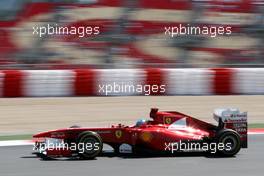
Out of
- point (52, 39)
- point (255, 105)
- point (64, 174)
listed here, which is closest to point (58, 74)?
point (52, 39)

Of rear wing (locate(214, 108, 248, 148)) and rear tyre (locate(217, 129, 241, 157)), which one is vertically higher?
rear wing (locate(214, 108, 248, 148))

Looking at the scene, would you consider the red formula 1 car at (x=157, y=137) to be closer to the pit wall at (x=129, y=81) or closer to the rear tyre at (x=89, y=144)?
the rear tyre at (x=89, y=144)

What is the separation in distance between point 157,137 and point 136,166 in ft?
1.73

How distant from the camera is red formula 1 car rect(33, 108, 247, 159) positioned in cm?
756

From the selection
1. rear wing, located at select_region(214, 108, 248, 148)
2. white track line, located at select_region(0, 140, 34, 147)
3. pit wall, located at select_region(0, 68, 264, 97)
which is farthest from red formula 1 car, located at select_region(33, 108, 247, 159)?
pit wall, located at select_region(0, 68, 264, 97)

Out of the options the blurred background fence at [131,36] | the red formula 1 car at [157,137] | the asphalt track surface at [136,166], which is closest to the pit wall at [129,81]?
the blurred background fence at [131,36]

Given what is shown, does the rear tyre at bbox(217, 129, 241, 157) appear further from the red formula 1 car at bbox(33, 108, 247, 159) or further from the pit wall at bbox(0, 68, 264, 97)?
the pit wall at bbox(0, 68, 264, 97)

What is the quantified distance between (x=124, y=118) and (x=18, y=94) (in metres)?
3.06

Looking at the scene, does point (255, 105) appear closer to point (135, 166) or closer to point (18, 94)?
point (18, 94)

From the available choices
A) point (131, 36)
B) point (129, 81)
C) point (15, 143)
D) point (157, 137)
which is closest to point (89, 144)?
point (157, 137)

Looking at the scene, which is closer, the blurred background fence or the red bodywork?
the red bodywork

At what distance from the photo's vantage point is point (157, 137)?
A: 764 cm

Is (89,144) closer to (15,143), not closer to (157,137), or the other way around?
(157,137)

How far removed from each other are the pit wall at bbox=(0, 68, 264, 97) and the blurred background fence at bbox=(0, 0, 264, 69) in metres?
1.01
